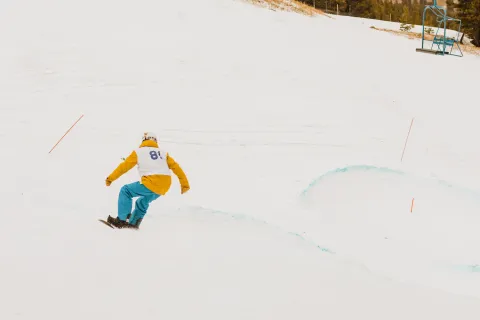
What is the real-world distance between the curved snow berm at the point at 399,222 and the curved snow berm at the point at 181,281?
1.35 metres

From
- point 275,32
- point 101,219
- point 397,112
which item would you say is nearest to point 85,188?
point 101,219

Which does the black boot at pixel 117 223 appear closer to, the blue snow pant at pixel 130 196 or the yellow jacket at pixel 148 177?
the blue snow pant at pixel 130 196

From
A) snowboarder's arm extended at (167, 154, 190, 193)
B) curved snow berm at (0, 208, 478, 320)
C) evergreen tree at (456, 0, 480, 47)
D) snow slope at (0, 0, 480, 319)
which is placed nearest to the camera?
curved snow berm at (0, 208, 478, 320)

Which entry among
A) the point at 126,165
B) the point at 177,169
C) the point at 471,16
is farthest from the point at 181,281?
the point at 471,16

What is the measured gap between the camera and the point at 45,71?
1045 centimetres

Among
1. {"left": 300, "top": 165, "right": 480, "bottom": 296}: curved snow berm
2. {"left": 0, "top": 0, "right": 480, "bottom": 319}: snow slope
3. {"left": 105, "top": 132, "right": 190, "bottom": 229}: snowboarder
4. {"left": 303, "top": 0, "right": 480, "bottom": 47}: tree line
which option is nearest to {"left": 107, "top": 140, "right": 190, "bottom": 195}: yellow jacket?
{"left": 105, "top": 132, "right": 190, "bottom": 229}: snowboarder

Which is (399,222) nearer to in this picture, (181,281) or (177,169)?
(177,169)

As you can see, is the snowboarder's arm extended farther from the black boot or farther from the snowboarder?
the black boot

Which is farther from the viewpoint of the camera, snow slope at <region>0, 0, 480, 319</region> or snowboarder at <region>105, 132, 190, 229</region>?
snowboarder at <region>105, 132, 190, 229</region>

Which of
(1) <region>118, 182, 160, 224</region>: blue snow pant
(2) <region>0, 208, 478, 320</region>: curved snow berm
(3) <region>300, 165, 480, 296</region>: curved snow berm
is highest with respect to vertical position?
(1) <region>118, 182, 160, 224</region>: blue snow pant

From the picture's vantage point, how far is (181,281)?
443cm

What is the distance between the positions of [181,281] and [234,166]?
4372 millimetres

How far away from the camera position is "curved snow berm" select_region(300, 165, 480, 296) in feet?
21.6

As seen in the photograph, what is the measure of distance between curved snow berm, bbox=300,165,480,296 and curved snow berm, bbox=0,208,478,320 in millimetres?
1347
